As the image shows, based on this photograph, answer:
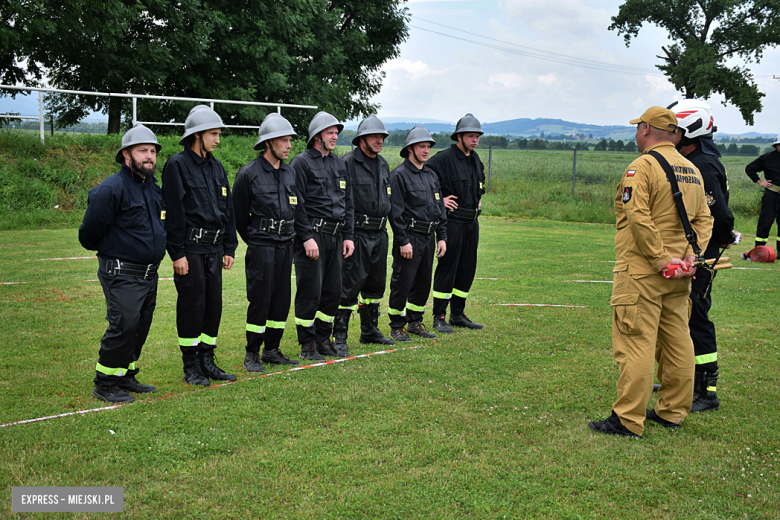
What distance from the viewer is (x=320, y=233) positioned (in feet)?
22.7

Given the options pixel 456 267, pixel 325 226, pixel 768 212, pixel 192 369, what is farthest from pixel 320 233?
pixel 768 212

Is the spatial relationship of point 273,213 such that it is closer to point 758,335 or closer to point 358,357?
point 358,357

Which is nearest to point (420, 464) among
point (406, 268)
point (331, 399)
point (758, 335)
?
point (331, 399)

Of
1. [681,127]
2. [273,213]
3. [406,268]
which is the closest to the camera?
[681,127]

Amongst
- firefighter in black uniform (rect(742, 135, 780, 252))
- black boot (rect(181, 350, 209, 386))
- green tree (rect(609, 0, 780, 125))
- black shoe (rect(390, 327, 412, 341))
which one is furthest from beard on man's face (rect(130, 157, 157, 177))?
green tree (rect(609, 0, 780, 125))

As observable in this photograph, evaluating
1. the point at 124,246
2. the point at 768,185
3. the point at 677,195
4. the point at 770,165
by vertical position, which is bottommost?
the point at 124,246

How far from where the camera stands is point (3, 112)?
1755 cm

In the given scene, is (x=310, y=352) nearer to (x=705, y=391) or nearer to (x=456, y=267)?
(x=456, y=267)

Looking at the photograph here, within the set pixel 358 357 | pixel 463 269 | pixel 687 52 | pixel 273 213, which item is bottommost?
pixel 358 357

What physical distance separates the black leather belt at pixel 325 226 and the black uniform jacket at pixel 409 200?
96cm

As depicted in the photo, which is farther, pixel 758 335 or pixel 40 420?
pixel 758 335

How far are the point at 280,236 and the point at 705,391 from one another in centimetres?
427

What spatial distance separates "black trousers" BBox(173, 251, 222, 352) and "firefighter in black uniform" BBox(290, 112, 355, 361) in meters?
1.04

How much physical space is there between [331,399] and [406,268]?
8.55 ft
